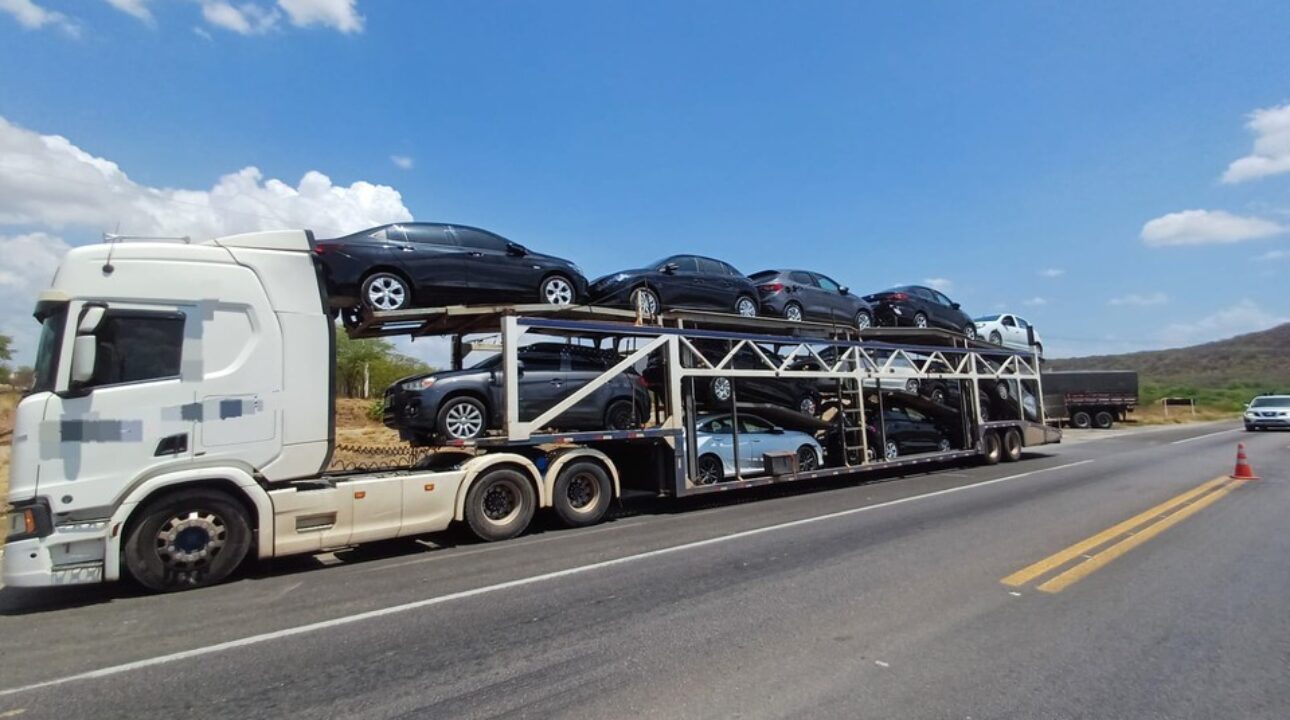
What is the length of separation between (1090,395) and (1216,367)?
83.3 metres

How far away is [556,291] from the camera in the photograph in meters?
10.0

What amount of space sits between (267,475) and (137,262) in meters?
2.29

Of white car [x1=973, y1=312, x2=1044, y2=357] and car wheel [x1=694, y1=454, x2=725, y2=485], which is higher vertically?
white car [x1=973, y1=312, x2=1044, y2=357]

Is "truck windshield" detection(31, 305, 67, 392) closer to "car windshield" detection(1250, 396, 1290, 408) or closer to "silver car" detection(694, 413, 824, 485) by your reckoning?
"silver car" detection(694, 413, 824, 485)

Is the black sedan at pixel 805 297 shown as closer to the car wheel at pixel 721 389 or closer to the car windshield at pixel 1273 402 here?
the car wheel at pixel 721 389

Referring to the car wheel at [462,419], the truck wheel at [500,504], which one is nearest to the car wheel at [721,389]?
the truck wheel at [500,504]

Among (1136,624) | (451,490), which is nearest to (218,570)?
(451,490)

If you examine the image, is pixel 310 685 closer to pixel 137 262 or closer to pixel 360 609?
pixel 360 609

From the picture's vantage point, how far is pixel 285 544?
654 centimetres

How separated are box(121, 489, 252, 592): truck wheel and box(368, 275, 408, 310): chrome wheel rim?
10.1 feet

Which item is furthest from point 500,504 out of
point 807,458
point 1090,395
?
point 1090,395

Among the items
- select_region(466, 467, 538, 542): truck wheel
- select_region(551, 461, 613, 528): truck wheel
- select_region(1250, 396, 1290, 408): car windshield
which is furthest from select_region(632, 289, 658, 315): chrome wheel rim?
select_region(1250, 396, 1290, 408): car windshield

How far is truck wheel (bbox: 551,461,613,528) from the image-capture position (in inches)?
343

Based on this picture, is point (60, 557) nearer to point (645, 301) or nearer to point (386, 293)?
point (386, 293)
